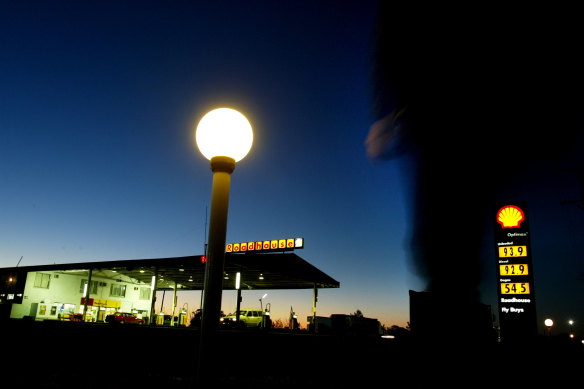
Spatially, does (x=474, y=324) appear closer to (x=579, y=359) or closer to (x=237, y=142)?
(x=579, y=359)

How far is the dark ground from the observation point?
6427 millimetres

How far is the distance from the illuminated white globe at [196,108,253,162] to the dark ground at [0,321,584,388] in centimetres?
451

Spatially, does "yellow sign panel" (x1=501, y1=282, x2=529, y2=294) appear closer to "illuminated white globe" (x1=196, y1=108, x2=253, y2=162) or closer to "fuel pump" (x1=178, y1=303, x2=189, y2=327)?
"illuminated white globe" (x1=196, y1=108, x2=253, y2=162)

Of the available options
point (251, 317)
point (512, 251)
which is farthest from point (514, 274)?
point (251, 317)

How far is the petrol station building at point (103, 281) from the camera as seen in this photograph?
91.8 feet

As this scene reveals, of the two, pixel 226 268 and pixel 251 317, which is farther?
pixel 251 317

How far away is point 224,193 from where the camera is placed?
117 inches

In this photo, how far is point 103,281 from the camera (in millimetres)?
38781

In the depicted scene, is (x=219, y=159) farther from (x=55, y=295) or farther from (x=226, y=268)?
(x=55, y=295)

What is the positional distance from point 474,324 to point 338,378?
10.3 metres

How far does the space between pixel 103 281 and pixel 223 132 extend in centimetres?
4197

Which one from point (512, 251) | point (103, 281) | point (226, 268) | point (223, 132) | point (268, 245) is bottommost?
Result: point (103, 281)

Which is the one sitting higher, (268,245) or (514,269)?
(268,245)

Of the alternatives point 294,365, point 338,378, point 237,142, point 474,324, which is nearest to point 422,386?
point 338,378
